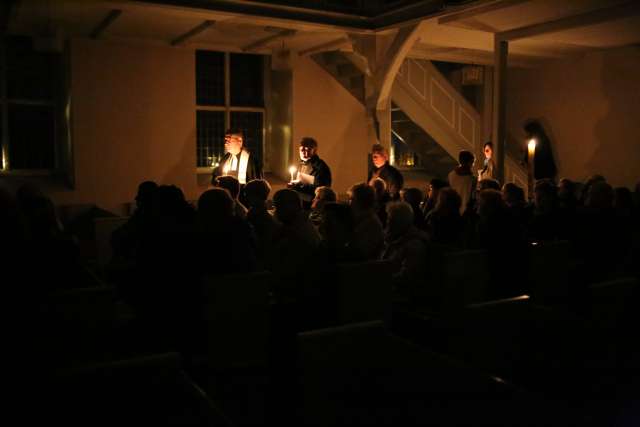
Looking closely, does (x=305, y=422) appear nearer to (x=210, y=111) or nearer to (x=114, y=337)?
(x=114, y=337)

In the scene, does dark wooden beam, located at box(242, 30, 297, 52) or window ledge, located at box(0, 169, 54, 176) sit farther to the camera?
window ledge, located at box(0, 169, 54, 176)

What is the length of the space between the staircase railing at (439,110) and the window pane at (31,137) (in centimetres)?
499

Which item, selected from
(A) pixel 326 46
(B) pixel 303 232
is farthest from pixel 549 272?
(A) pixel 326 46

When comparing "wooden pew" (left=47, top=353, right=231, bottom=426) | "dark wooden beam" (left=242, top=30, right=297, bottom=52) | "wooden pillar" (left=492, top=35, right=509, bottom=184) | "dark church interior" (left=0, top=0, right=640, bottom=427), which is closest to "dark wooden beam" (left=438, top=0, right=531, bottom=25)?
"dark church interior" (left=0, top=0, right=640, bottom=427)

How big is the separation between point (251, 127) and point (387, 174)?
354 cm

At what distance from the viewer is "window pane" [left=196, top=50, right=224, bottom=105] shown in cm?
895

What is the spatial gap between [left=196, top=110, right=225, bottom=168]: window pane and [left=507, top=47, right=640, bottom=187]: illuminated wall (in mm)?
5840

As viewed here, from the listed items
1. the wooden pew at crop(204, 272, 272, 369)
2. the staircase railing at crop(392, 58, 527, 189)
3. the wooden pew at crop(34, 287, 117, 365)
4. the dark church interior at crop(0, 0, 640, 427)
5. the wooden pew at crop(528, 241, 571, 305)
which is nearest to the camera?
the dark church interior at crop(0, 0, 640, 427)

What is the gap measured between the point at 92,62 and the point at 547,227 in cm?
558

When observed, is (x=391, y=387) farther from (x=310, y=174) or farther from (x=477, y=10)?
(x=477, y=10)

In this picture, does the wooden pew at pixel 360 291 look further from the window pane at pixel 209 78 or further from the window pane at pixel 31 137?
the window pane at pixel 209 78

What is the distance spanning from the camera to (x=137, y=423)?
1535 millimetres

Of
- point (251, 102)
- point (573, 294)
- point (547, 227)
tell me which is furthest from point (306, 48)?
point (573, 294)

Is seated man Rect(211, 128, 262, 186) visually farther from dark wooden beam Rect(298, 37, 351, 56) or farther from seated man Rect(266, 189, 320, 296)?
seated man Rect(266, 189, 320, 296)
